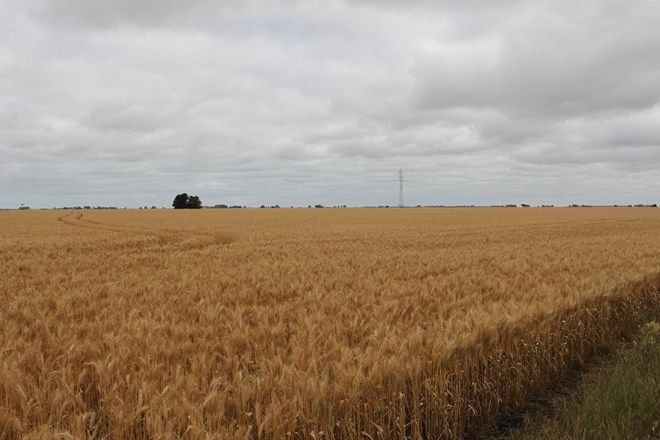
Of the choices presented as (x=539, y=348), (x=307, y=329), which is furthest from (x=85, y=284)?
(x=539, y=348)

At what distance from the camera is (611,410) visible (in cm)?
415

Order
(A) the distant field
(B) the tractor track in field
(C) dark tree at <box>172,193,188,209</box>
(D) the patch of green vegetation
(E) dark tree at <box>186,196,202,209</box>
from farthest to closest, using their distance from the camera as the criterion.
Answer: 1. (E) dark tree at <box>186,196,202,209</box>
2. (C) dark tree at <box>172,193,188,209</box>
3. (B) the tractor track in field
4. (D) the patch of green vegetation
5. (A) the distant field

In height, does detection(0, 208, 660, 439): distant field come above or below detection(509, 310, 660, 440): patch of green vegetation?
above

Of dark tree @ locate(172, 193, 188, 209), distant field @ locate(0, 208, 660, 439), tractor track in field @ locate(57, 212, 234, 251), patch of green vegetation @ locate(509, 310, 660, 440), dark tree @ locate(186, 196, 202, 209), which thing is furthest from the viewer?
dark tree @ locate(186, 196, 202, 209)

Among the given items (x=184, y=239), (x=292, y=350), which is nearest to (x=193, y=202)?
(x=184, y=239)

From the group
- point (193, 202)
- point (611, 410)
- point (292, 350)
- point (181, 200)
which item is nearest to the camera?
point (611, 410)

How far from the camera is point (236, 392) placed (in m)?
3.23

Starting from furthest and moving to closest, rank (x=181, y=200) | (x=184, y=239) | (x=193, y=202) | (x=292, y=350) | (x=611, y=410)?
1. (x=193, y=202)
2. (x=181, y=200)
3. (x=184, y=239)
4. (x=292, y=350)
5. (x=611, y=410)

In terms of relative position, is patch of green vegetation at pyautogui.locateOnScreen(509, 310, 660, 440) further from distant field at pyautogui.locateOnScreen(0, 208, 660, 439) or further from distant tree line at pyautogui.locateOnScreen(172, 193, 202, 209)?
distant tree line at pyautogui.locateOnScreen(172, 193, 202, 209)

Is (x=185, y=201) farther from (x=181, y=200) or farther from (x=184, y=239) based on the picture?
(x=184, y=239)

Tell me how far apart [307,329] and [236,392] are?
1792 millimetres

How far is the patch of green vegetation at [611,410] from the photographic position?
3816mm

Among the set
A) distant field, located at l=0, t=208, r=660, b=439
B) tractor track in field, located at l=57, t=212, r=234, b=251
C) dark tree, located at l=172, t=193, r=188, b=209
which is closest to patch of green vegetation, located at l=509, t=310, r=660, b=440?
distant field, located at l=0, t=208, r=660, b=439

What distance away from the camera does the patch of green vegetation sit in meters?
3.82
